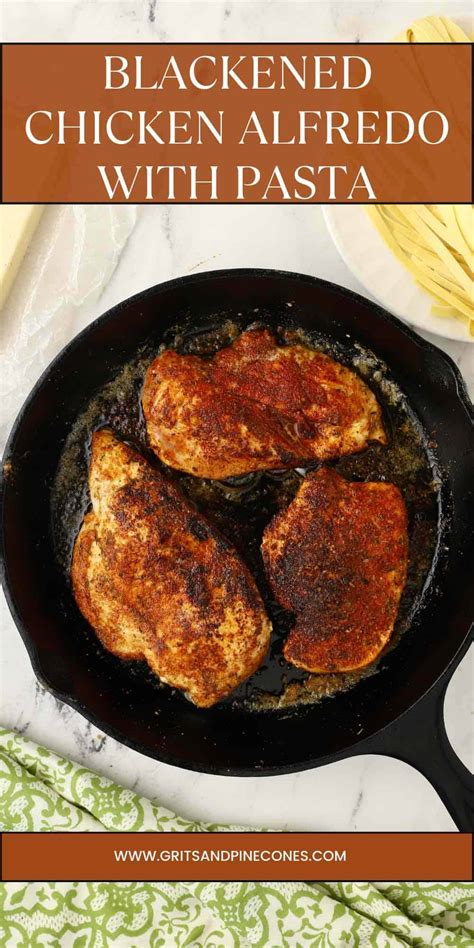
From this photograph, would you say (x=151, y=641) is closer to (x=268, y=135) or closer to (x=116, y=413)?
(x=116, y=413)

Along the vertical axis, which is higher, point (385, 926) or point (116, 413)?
point (116, 413)

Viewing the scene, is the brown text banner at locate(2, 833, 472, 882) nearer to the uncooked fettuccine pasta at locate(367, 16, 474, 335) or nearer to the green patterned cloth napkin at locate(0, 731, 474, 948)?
the green patterned cloth napkin at locate(0, 731, 474, 948)

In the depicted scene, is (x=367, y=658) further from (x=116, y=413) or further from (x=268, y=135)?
(x=268, y=135)

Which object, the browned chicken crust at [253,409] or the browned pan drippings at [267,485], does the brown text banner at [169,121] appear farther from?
the browned chicken crust at [253,409]

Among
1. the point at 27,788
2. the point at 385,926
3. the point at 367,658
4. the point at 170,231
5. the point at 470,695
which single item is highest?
the point at 170,231

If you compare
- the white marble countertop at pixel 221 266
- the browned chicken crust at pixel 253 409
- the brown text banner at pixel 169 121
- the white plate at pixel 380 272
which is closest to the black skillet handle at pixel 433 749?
the white marble countertop at pixel 221 266

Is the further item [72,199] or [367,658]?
[72,199]

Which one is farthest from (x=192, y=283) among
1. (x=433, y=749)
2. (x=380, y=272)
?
(x=433, y=749)

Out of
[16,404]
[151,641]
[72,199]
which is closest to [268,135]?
[72,199]
